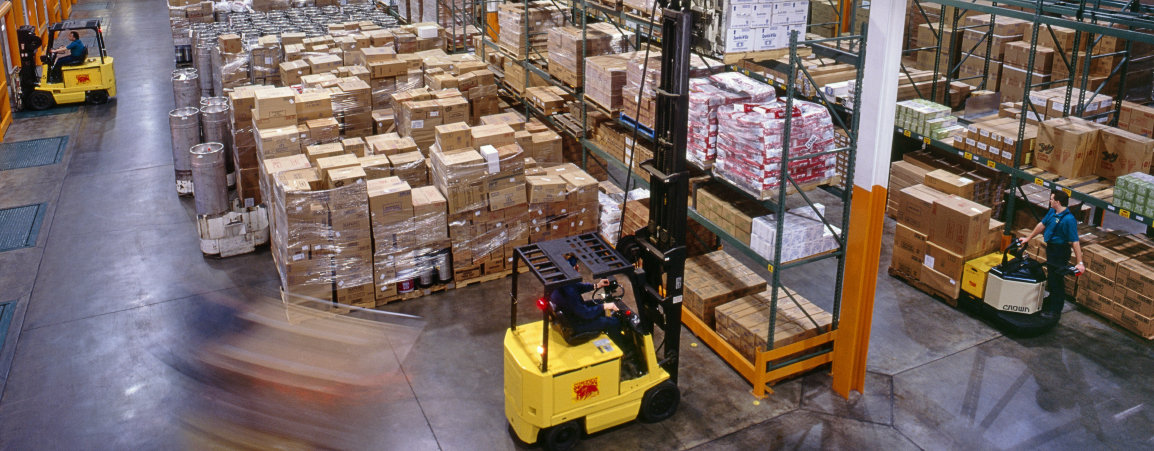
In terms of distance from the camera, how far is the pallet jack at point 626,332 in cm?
659

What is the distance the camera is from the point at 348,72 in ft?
42.2

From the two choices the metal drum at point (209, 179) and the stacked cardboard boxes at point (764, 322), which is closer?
the stacked cardboard boxes at point (764, 322)

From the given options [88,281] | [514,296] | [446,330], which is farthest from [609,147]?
[88,281]

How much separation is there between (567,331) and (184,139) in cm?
783

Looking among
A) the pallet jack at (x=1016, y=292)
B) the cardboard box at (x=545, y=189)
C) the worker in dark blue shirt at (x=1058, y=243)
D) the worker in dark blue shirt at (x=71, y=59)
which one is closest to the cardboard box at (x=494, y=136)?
the cardboard box at (x=545, y=189)

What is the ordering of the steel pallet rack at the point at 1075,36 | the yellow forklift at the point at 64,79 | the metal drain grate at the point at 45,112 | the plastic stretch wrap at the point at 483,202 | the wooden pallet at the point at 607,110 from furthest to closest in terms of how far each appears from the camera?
1. the yellow forklift at the point at 64,79
2. the metal drain grate at the point at 45,112
3. the wooden pallet at the point at 607,110
4. the plastic stretch wrap at the point at 483,202
5. the steel pallet rack at the point at 1075,36

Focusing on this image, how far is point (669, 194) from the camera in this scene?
7.01 m

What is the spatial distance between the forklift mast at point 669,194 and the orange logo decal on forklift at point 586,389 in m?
0.70

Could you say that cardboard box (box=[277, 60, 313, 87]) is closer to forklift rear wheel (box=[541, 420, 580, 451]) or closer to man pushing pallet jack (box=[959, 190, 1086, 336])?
forklift rear wheel (box=[541, 420, 580, 451])

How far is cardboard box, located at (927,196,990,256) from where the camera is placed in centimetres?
899

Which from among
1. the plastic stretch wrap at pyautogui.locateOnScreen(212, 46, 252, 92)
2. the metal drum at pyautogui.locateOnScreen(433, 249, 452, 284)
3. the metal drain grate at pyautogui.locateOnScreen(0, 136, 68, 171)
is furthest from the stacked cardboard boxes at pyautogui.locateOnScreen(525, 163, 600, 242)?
the metal drain grate at pyautogui.locateOnScreen(0, 136, 68, 171)

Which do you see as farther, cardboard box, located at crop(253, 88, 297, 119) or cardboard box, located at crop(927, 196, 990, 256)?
cardboard box, located at crop(253, 88, 297, 119)

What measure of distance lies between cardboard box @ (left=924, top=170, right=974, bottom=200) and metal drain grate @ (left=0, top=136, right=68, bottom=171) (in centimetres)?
1344

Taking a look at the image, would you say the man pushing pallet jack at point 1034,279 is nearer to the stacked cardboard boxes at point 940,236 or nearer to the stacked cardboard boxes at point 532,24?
the stacked cardboard boxes at point 940,236
